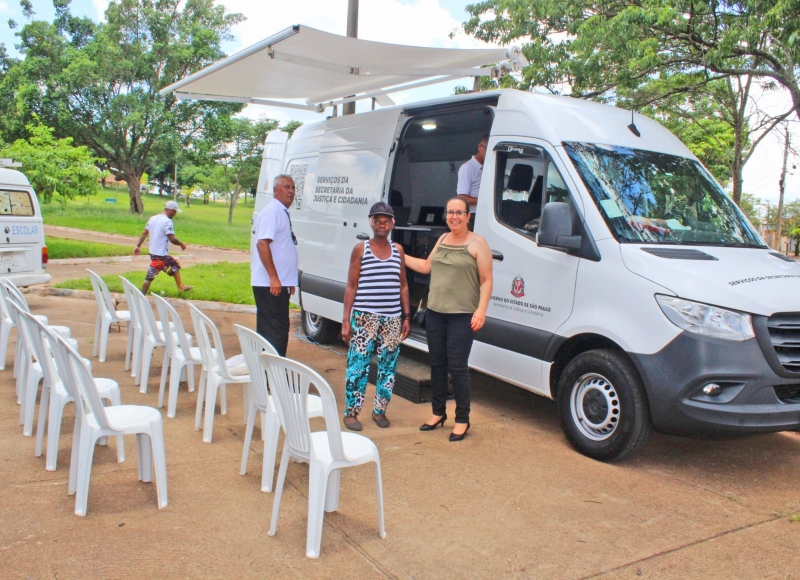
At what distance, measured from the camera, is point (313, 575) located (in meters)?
3.14

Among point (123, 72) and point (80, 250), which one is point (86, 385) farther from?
point (123, 72)

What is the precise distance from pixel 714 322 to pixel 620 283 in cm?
63

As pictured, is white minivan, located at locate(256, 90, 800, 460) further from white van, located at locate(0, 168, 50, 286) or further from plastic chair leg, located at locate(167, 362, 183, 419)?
white van, located at locate(0, 168, 50, 286)

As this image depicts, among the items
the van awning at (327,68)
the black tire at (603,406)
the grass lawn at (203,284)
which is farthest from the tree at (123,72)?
the black tire at (603,406)

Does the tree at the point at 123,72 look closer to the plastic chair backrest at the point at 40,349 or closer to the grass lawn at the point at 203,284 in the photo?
the grass lawn at the point at 203,284

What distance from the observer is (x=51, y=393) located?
424 centimetres

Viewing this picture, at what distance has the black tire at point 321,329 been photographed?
8383 mm

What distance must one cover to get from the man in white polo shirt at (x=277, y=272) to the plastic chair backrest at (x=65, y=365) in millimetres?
1934

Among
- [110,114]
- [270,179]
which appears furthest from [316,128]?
[110,114]

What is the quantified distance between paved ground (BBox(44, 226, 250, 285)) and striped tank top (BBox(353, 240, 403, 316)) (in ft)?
30.1

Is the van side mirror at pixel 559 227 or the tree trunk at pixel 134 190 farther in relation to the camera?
the tree trunk at pixel 134 190

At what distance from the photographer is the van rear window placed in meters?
9.93

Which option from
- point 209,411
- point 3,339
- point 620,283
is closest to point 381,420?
point 209,411

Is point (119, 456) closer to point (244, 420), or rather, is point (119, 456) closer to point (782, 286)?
point (244, 420)
